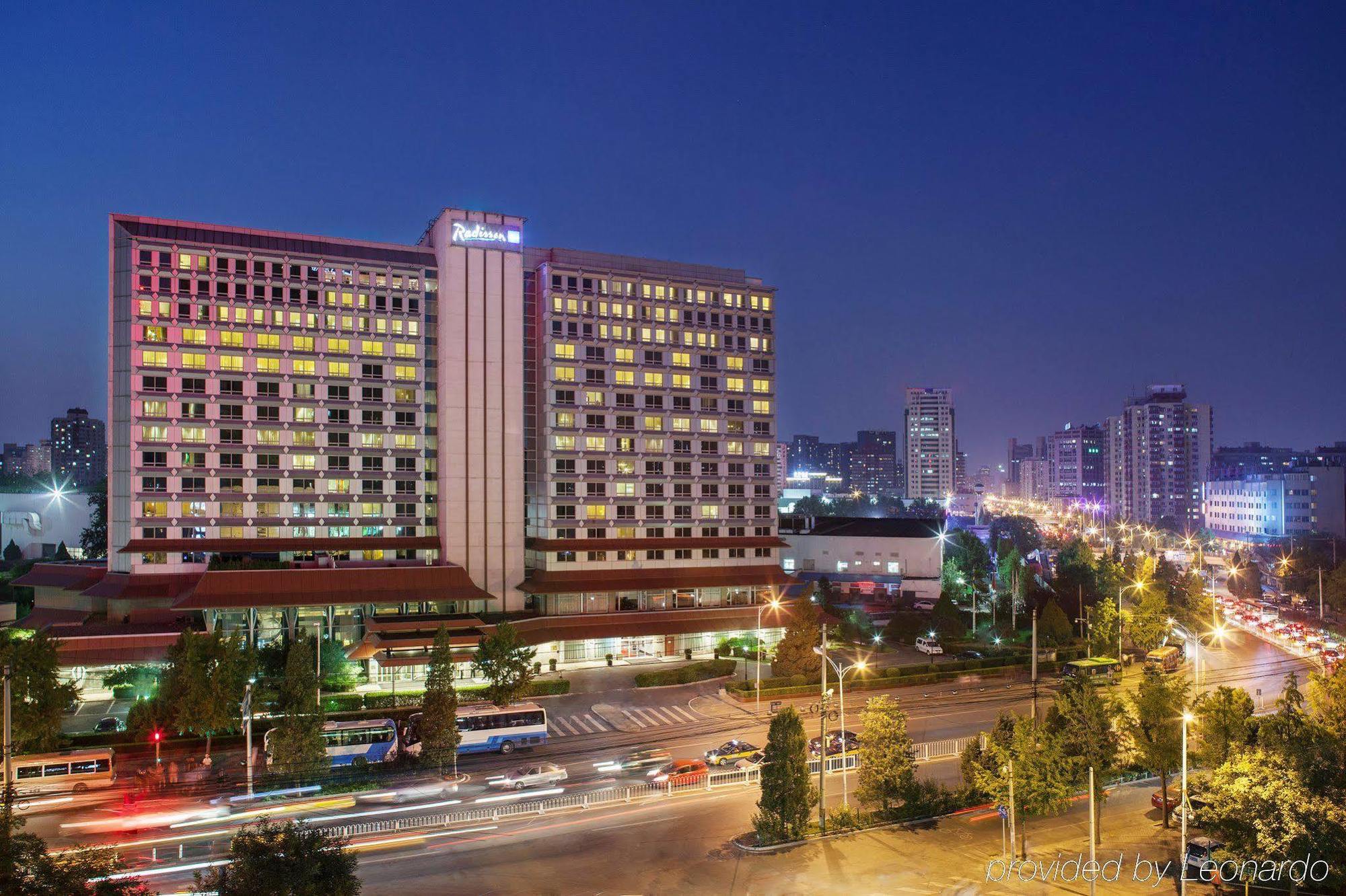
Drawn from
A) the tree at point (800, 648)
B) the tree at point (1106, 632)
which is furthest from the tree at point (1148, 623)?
the tree at point (800, 648)

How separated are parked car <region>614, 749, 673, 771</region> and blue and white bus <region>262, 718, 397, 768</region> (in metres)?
13.7

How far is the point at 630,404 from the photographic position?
314ft

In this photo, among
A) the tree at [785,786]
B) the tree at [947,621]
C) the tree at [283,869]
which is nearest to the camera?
the tree at [283,869]

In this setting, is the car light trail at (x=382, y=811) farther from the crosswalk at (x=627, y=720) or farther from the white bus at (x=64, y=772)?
the white bus at (x=64, y=772)

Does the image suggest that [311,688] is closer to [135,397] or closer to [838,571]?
[135,397]

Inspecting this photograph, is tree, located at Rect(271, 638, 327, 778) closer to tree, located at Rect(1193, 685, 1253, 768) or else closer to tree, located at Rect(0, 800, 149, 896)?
tree, located at Rect(0, 800, 149, 896)

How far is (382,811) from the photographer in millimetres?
45156

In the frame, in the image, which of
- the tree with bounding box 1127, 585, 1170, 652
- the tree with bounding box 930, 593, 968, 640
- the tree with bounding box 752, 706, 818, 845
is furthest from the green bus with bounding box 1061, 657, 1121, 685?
the tree with bounding box 752, 706, 818, 845

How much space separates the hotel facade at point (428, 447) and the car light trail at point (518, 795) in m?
28.9

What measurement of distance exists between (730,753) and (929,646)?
42846 millimetres

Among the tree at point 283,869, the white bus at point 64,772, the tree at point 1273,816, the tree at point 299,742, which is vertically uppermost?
the tree at point 283,869

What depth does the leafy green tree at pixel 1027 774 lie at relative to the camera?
37969 mm

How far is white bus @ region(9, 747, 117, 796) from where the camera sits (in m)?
48.7

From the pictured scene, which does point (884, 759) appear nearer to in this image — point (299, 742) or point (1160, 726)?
point (1160, 726)
